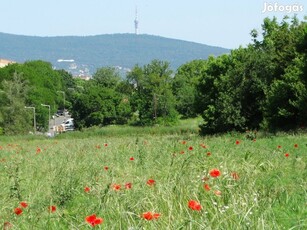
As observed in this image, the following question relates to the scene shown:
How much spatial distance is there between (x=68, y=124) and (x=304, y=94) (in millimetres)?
99731

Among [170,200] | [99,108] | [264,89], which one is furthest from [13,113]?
[170,200]

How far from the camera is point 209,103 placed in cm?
5091

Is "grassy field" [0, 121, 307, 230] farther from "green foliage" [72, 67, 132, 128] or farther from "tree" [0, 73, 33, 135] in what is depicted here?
"green foliage" [72, 67, 132, 128]

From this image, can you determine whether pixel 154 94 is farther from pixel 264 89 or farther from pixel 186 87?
pixel 264 89

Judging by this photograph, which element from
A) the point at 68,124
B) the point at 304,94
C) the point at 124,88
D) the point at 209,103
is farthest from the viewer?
the point at 68,124

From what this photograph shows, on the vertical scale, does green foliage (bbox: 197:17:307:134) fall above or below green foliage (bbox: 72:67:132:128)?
above

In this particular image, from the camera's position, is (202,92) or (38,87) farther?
(38,87)

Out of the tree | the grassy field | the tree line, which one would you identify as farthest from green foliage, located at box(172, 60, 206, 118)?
the grassy field

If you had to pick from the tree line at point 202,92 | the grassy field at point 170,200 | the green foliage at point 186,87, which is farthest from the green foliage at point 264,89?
the green foliage at point 186,87

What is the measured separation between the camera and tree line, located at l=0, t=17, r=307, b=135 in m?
38.0

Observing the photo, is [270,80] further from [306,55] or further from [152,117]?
[152,117]

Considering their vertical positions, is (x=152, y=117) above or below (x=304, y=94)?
below

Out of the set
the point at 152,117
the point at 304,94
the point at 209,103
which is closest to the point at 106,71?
the point at 152,117

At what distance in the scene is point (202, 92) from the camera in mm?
53406
